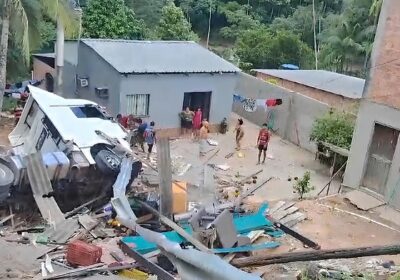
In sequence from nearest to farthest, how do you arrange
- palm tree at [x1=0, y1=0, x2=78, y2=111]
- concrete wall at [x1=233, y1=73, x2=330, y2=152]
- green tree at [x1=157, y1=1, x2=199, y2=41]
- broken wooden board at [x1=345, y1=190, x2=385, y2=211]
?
1. broken wooden board at [x1=345, y1=190, x2=385, y2=211]
2. palm tree at [x1=0, y1=0, x2=78, y2=111]
3. concrete wall at [x1=233, y1=73, x2=330, y2=152]
4. green tree at [x1=157, y1=1, x2=199, y2=41]

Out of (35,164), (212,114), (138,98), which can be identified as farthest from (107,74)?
(35,164)

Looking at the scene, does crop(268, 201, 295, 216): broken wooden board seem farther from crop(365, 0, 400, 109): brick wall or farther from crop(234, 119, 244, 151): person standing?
crop(234, 119, 244, 151): person standing

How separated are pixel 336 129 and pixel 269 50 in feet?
51.5

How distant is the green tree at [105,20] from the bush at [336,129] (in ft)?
48.4

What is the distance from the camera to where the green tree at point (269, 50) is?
3148 centimetres

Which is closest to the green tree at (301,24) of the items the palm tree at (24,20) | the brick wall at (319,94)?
the brick wall at (319,94)

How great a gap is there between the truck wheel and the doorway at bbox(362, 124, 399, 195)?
19.8 ft

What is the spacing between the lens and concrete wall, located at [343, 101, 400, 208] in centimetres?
1205

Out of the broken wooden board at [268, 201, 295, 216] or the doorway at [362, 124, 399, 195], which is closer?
the broken wooden board at [268, 201, 295, 216]

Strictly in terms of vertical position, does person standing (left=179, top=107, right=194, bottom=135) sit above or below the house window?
below

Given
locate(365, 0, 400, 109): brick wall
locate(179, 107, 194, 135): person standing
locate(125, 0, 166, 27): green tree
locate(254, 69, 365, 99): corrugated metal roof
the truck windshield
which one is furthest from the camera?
locate(125, 0, 166, 27): green tree

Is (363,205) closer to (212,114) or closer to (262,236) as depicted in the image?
(262,236)

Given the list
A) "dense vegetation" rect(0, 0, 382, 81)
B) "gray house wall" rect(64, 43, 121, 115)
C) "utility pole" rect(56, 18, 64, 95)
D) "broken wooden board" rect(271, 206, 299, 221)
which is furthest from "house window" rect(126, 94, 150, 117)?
"broken wooden board" rect(271, 206, 299, 221)

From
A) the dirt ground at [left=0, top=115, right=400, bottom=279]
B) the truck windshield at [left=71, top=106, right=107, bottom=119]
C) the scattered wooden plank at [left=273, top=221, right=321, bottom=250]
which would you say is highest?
the truck windshield at [left=71, top=106, right=107, bottom=119]
